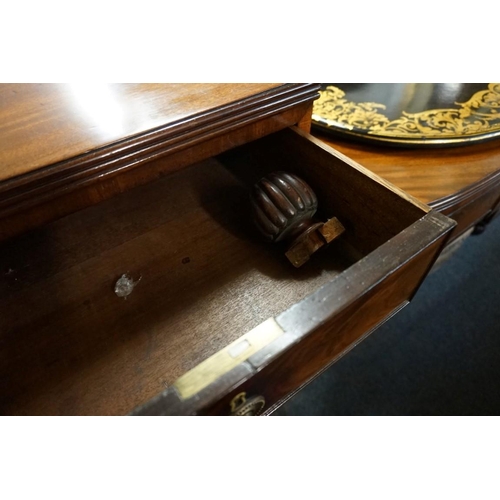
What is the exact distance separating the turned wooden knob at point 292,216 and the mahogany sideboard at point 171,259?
31 mm

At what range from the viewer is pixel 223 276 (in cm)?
59

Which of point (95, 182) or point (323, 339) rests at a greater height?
point (95, 182)

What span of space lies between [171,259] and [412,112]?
669mm

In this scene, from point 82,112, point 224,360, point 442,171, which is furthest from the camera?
point 442,171

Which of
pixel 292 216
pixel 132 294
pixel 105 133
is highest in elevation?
pixel 105 133

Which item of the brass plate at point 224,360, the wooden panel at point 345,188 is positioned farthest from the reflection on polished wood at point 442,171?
the brass plate at point 224,360

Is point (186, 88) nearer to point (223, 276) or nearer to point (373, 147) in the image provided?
point (223, 276)

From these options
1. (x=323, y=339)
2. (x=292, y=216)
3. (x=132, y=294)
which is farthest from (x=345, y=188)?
(x=132, y=294)

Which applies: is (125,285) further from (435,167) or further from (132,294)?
(435,167)

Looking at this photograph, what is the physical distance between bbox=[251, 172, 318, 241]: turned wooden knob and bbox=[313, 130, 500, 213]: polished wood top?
9.7 inches

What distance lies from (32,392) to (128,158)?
311mm

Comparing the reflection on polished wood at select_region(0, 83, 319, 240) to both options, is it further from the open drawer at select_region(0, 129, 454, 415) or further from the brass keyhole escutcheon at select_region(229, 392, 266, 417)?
the brass keyhole escutcheon at select_region(229, 392, 266, 417)

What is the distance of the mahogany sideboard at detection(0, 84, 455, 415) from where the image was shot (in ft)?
1.23

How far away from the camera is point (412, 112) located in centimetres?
88
